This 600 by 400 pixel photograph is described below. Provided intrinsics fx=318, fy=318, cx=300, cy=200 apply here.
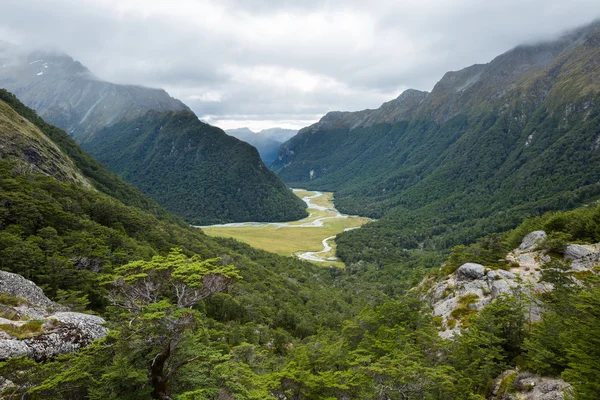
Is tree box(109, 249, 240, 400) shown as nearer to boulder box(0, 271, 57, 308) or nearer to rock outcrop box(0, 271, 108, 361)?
rock outcrop box(0, 271, 108, 361)

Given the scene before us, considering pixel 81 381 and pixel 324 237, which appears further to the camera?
pixel 324 237

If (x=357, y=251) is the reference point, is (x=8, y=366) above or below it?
above

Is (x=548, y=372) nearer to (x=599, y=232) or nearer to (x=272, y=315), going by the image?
(x=599, y=232)

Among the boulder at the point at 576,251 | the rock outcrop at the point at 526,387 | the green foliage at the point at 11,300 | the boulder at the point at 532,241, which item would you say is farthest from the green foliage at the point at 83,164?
the boulder at the point at 576,251

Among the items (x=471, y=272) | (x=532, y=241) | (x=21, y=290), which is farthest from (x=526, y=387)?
(x=532, y=241)

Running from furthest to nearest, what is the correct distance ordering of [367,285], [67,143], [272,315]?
[67,143], [367,285], [272,315]

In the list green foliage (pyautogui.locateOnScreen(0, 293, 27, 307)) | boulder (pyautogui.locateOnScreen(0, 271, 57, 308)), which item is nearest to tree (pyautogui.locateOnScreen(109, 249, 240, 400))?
green foliage (pyautogui.locateOnScreen(0, 293, 27, 307))

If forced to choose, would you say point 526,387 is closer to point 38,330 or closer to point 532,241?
point 38,330

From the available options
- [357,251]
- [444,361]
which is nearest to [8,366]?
[444,361]
